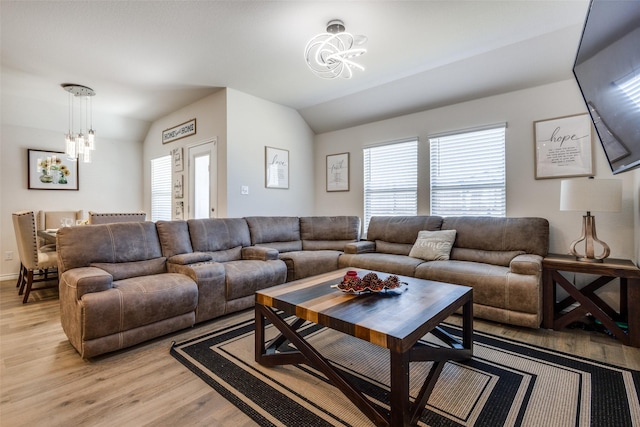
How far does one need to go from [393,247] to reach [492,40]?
2.45 m

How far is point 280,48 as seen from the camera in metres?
2.93

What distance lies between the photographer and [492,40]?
281 centimetres

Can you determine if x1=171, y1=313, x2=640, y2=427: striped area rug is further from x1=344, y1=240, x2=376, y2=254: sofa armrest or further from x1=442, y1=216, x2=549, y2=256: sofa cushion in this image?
x1=344, y1=240, x2=376, y2=254: sofa armrest

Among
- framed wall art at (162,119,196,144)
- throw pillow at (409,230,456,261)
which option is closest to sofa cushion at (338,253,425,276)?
throw pillow at (409,230,456,261)

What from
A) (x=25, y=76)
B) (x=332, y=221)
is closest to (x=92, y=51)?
(x=25, y=76)

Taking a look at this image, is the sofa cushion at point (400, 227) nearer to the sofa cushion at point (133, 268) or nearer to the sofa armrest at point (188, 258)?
the sofa armrest at point (188, 258)

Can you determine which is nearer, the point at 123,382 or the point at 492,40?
the point at 123,382

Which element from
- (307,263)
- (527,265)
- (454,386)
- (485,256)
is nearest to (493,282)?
(527,265)

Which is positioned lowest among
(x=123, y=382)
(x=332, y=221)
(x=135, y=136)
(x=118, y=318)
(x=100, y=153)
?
(x=123, y=382)

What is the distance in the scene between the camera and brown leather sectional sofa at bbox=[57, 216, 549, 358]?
2126 mm

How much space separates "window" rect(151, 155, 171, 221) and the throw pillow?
4.24 meters

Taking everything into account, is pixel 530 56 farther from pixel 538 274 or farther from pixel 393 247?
pixel 393 247

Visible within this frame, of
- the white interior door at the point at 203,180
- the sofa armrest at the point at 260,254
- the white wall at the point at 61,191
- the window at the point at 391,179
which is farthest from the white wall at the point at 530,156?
the white wall at the point at 61,191

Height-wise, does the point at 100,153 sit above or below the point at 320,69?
below
